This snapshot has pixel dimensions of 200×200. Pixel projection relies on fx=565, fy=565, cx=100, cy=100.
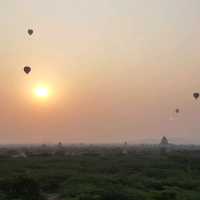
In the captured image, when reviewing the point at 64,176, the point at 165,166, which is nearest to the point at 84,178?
the point at 64,176

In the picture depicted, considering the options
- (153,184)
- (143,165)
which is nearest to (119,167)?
(143,165)

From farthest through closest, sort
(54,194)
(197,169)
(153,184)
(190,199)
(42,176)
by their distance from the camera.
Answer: (197,169)
(42,176)
(153,184)
(54,194)
(190,199)

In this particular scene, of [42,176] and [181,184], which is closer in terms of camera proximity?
[181,184]

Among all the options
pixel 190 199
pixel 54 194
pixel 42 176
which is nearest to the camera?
pixel 190 199

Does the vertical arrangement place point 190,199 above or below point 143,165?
below

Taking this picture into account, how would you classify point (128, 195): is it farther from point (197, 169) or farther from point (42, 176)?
point (197, 169)

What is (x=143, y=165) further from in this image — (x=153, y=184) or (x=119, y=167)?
(x=153, y=184)

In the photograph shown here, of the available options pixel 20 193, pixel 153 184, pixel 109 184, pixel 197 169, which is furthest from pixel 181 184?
pixel 197 169

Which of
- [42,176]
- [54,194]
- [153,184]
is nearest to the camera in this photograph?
[54,194]

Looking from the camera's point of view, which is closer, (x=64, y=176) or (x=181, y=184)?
(x=181, y=184)
